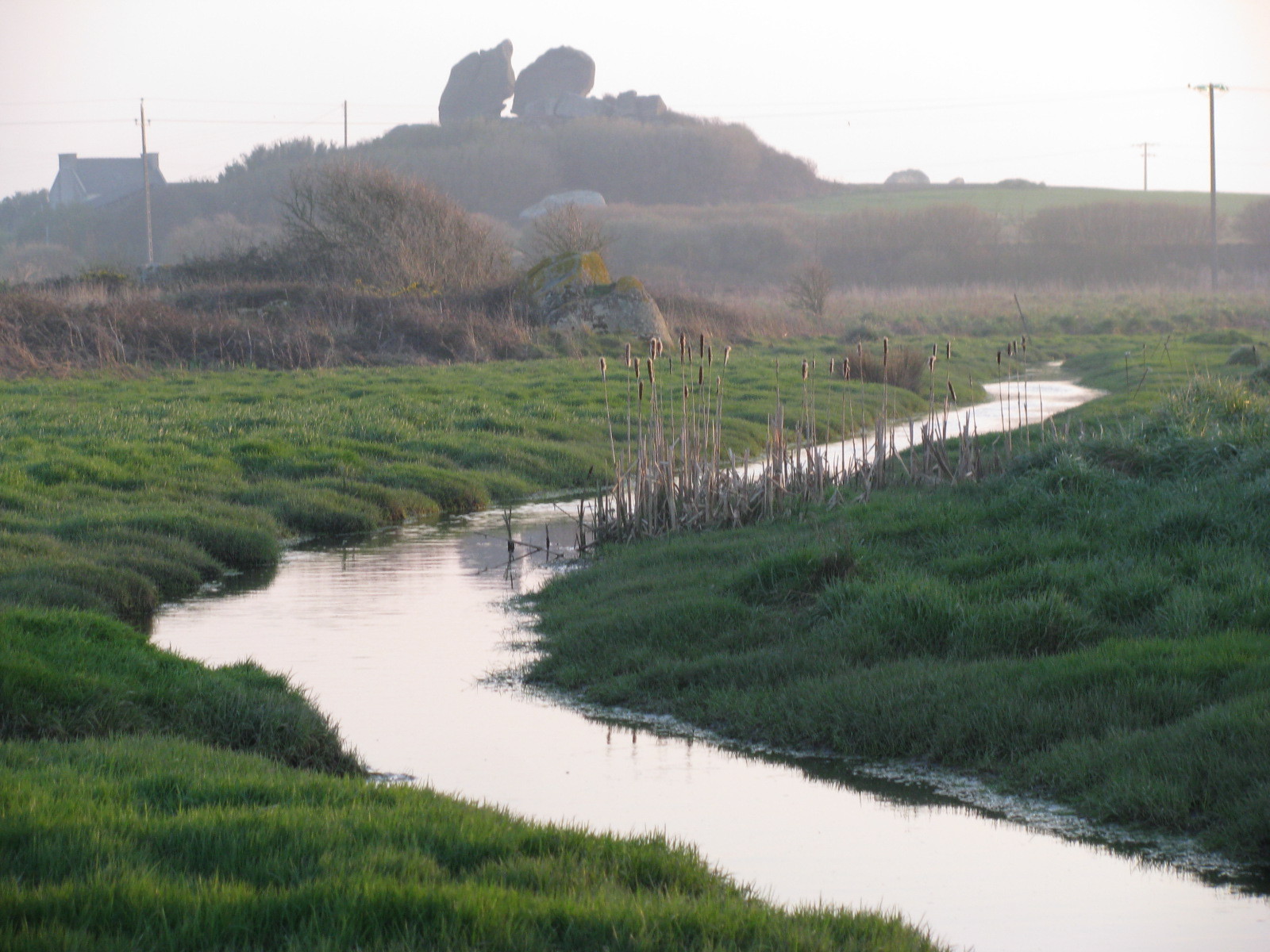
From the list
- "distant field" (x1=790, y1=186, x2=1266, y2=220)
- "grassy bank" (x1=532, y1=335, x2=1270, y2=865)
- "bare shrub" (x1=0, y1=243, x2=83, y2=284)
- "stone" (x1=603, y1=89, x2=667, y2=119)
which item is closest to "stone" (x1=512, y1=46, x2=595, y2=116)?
"stone" (x1=603, y1=89, x2=667, y2=119)

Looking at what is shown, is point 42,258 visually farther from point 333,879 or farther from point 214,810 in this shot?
point 333,879

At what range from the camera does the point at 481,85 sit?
128 m

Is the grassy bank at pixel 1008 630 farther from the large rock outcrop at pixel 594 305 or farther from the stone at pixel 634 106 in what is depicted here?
the stone at pixel 634 106

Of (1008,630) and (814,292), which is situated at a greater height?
(814,292)

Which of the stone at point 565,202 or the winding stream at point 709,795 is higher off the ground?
the stone at point 565,202

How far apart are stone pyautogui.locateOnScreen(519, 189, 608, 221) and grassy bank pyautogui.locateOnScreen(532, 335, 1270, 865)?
72.4m

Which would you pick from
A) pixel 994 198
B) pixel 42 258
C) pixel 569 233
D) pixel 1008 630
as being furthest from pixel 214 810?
pixel 994 198

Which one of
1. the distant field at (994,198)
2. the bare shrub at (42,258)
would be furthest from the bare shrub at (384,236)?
the distant field at (994,198)

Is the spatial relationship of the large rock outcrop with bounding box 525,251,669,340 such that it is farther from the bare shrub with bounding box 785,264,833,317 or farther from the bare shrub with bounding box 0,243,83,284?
the bare shrub with bounding box 0,243,83,284

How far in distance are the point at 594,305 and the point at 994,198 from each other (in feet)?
232

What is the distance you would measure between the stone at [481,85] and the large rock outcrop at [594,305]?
101 meters

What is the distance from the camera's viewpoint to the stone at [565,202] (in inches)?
3218

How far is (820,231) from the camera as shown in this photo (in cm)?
7519

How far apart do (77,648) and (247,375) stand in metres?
17.2
